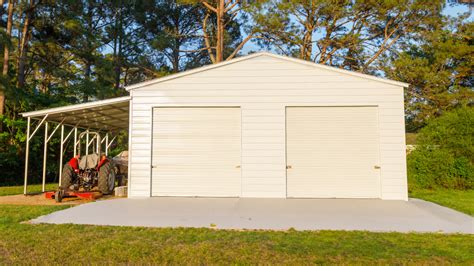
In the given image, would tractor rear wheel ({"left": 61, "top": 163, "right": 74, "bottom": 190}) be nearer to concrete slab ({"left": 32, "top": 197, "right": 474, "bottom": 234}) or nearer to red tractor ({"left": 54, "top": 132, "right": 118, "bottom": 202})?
red tractor ({"left": 54, "top": 132, "right": 118, "bottom": 202})

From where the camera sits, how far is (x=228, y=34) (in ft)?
65.3

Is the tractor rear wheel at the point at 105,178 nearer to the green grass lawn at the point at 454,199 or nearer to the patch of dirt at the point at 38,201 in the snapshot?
the patch of dirt at the point at 38,201

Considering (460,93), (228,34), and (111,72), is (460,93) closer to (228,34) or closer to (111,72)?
(228,34)

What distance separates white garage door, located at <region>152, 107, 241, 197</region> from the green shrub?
6765 millimetres

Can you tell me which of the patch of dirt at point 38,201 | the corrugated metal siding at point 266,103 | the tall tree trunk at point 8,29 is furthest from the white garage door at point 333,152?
the tall tree trunk at point 8,29

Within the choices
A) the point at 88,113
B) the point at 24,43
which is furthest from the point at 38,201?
the point at 24,43

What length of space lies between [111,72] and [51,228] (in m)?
16.1

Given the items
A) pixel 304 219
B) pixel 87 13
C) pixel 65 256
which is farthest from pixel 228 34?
pixel 65 256

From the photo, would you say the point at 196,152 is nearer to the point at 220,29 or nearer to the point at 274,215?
the point at 274,215

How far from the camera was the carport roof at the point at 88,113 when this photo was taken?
30.3ft

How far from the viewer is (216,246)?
4.28m

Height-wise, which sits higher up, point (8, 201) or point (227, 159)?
point (227, 159)

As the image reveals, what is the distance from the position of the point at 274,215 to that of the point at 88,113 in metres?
7.08

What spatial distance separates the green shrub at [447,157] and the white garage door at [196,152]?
676 centimetres
